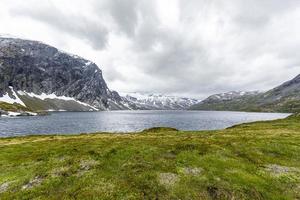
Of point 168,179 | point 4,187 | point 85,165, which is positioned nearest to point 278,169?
point 168,179

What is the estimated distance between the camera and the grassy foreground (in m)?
23.0

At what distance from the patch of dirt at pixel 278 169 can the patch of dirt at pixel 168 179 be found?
1184 centimetres

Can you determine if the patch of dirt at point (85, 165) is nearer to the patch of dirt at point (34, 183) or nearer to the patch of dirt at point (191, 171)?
the patch of dirt at point (34, 183)

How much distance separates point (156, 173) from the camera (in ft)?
88.2

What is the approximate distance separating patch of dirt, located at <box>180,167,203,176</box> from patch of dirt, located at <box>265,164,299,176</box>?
28.3 ft

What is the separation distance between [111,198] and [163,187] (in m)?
5.21

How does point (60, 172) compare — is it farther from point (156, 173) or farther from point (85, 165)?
point (156, 173)

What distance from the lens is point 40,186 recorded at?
81.3ft

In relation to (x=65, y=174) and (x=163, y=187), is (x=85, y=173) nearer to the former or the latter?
(x=65, y=174)

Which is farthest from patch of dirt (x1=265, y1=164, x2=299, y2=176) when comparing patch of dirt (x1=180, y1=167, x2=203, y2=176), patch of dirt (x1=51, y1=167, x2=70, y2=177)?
patch of dirt (x1=51, y1=167, x2=70, y2=177)

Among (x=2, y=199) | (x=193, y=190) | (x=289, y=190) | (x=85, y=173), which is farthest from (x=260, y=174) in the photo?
(x=2, y=199)

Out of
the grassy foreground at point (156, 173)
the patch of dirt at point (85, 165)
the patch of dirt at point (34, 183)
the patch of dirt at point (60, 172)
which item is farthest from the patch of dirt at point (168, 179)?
the patch of dirt at point (34, 183)

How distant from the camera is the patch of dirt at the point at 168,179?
24584 millimetres

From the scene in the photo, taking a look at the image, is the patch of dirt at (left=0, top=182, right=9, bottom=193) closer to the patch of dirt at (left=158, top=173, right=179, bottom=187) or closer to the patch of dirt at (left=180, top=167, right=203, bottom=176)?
the patch of dirt at (left=158, top=173, right=179, bottom=187)
